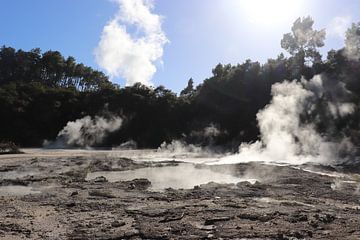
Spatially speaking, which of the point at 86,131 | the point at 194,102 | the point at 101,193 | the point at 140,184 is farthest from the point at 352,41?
the point at 101,193

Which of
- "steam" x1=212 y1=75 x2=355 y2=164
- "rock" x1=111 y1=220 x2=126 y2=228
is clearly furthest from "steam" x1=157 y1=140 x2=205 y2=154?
"rock" x1=111 y1=220 x2=126 y2=228

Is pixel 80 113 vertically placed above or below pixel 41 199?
above

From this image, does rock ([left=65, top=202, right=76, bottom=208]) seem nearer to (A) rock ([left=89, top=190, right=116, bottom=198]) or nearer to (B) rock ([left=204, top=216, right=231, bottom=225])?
(A) rock ([left=89, top=190, right=116, bottom=198])

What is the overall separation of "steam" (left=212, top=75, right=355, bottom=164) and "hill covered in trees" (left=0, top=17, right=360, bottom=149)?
1502mm

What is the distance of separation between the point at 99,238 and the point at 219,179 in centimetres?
1028

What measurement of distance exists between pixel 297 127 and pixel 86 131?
827 inches

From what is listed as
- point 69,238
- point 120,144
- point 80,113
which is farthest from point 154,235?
point 80,113

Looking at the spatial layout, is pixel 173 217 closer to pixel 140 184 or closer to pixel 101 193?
pixel 101 193

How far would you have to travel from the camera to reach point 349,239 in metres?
8.33

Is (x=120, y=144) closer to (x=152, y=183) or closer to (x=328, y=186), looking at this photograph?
(x=152, y=183)

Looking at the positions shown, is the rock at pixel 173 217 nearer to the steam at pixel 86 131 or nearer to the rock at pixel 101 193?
the rock at pixel 101 193

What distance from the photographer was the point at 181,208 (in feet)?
37.7

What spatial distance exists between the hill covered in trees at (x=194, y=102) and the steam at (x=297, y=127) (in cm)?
150

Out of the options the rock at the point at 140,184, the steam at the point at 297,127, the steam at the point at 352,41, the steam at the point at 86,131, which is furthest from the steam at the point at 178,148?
the rock at the point at 140,184
